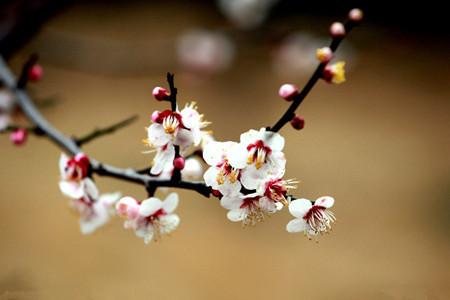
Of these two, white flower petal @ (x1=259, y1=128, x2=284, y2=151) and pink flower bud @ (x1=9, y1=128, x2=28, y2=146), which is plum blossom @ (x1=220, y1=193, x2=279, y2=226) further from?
pink flower bud @ (x1=9, y1=128, x2=28, y2=146)

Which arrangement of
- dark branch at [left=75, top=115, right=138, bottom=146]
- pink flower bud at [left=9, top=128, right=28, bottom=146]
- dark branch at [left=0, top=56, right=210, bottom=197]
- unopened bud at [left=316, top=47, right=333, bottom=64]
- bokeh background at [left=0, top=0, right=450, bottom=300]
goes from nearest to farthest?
1. unopened bud at [left=316, top=47, right=333, bottom=64]
2. dark branch at [left=0, top=56, right=210, bottom=197]
3. dark branch at [left=75, top=115, right=138, bottom=146]
4. pink flower bud at [left=9, top=128, right=28, bottom=146]
5. bokeh background at [left=0, top=0, right=450, bottom=300]

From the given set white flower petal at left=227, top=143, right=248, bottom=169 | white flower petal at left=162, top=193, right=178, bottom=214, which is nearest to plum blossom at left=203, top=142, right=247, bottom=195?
white flower petal at left=227, top=143, right=248, bottom=169

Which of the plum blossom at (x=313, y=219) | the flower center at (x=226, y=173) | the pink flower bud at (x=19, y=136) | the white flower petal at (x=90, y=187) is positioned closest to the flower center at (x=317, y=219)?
the plum blossom at (x=313, y=219)

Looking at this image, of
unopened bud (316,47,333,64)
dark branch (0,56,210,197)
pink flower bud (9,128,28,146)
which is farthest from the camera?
pink flower bud (9,128,28,146)

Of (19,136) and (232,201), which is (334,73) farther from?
(19,136)

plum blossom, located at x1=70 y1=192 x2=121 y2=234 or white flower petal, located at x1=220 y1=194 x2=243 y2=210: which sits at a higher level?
white flower petal, located at x1=220 y1=194 x2=243 y2=210

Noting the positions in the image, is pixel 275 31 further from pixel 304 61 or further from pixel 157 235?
pixel 157 235

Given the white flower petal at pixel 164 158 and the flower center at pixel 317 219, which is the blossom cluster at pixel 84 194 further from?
the flower center at pixel 317 219
